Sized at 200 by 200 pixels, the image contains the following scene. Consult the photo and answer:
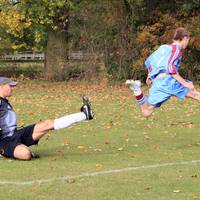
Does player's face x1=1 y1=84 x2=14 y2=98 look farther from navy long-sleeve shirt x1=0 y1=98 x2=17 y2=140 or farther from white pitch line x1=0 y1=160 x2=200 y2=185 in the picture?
white pitch line x1=0 y1=160 x2=200 y2=185

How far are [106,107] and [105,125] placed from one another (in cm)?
497

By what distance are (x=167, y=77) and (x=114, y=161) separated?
7.50 ft

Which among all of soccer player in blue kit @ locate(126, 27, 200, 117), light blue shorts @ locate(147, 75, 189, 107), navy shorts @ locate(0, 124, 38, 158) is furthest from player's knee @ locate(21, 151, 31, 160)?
light blue shorts @ locate(147, 75, 189, 107)

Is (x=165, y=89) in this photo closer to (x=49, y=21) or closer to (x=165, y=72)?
(x=165, y=72)

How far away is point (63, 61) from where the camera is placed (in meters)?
32.8

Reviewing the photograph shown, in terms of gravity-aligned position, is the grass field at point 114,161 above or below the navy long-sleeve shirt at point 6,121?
below

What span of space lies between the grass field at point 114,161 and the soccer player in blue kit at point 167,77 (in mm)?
859

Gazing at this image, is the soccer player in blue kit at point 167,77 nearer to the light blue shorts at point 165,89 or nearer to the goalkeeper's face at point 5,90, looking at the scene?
the light blue shorts at point 165,89

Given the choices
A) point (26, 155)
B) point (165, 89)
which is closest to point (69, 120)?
point (26, 155)

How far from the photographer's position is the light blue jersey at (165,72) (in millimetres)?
10828

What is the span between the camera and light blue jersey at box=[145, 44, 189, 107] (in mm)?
10828

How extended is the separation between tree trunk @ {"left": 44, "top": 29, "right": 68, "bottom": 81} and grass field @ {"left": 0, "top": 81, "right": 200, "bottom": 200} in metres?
14.9

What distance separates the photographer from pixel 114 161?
9.48 meters

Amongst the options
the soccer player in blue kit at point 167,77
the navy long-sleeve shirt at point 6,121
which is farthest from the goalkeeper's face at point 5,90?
the soccer player in blue kit at point 167,77
